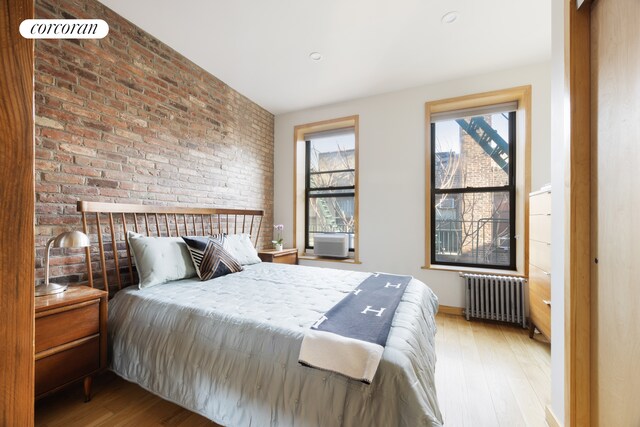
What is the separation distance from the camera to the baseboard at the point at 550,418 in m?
1.30

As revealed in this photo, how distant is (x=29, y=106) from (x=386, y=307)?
1.54 m

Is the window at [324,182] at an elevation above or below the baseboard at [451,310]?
above

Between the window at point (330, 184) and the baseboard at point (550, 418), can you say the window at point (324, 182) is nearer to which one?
the window at point (330, 184)

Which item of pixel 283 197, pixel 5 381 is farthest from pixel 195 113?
pixel 5 381

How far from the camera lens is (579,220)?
1107 millimetres

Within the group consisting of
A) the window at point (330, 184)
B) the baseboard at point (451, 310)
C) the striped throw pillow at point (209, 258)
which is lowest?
the baseboard at point (451, 310)

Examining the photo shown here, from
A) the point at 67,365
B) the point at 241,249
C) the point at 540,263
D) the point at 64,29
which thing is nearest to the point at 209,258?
the point at 241,249

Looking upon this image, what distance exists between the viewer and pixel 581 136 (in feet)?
3.64

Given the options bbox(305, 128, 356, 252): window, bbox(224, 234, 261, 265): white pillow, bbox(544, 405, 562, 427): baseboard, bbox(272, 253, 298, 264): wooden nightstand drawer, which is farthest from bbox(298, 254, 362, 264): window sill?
bbox(544, 405, 562, 427): baseboard

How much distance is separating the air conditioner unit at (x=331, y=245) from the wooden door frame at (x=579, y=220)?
2.56 metres

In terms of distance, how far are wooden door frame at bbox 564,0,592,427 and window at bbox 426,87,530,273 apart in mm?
1921

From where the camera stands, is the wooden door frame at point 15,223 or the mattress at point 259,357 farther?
the mattress at point 259,357

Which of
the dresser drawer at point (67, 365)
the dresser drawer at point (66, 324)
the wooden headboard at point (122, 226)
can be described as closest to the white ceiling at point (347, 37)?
the wooden headboard at point (122, 226)

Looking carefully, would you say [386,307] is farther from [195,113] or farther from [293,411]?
[195,113]
